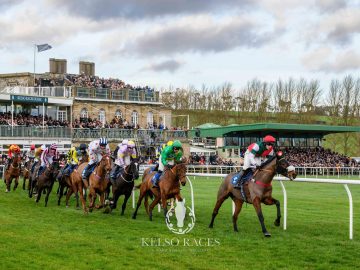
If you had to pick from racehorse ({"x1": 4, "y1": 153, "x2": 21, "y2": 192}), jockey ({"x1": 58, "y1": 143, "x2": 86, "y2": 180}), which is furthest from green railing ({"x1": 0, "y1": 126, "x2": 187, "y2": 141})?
jockey ({"x1": 58, "y1": 143, "x2": 86, "y2": 180})

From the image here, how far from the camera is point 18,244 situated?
9.07m

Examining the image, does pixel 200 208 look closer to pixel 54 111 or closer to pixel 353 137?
pixel 54 111

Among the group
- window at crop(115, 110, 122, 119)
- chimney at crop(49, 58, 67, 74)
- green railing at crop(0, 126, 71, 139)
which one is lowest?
green railing at crop(0, 126, 71, 139)

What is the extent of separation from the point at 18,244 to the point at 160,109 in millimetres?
43037

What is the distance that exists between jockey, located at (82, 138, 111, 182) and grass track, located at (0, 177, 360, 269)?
4.10 feet

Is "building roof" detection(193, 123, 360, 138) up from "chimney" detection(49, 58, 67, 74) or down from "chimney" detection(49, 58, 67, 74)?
down

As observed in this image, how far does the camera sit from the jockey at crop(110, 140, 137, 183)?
1400 centimetres

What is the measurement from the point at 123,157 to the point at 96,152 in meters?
0.94

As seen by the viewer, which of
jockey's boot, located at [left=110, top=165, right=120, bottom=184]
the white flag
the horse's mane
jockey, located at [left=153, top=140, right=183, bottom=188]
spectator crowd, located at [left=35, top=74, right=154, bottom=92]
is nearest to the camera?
the horse's mane

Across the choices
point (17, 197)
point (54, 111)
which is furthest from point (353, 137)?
point (17, 197)

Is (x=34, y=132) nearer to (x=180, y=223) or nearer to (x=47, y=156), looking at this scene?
(x=47, y=156)

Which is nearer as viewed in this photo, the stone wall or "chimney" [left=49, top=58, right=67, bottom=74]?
the stone wall

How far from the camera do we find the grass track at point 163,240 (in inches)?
305

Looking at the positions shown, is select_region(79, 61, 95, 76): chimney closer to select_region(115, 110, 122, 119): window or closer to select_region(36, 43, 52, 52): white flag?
select_region(115, 110, 122, 119): window
